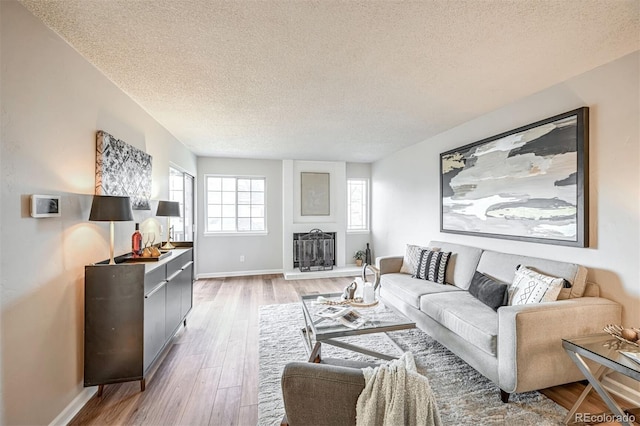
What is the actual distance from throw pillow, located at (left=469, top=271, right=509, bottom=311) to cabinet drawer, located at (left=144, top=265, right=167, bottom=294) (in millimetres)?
2841

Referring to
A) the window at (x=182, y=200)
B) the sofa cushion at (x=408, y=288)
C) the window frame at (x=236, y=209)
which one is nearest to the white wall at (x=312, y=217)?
the window frame at (x=236, y=209)

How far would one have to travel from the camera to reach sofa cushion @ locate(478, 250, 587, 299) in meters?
2.13

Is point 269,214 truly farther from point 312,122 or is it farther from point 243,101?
point 243,101

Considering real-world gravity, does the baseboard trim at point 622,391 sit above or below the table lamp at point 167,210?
below

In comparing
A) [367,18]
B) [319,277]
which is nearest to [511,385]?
[367,18]

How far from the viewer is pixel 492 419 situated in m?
1.75

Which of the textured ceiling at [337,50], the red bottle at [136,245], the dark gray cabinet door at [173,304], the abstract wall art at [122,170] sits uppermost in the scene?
the textured ceiling at [337,50]

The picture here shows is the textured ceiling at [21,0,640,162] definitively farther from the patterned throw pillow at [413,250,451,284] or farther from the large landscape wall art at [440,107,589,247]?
the patterned throw pillow at [413,250,451,284]

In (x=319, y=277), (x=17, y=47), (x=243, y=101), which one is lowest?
(x=319, y=277)

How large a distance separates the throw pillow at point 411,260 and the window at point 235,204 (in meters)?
3.20

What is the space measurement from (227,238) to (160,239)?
2.29 meters

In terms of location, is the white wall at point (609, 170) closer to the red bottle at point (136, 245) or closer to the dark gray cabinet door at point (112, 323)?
the dark gray cabinet door at point (112, 323)

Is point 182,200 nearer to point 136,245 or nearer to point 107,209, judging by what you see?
point 136,245

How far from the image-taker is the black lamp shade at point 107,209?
74.4 inches
